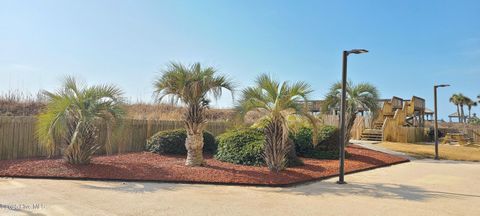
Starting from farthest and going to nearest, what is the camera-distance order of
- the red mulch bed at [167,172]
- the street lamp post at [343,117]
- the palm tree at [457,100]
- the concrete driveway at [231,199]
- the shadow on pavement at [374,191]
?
the palm tree at [457,100] < the street lamp post at [343,117] < the red mulch bed at [167,172] < the shadow on pavement at [374,191] < the concrete driveway at [231,199]

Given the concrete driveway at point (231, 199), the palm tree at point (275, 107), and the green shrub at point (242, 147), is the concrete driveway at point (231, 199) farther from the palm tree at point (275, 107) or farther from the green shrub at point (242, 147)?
the green shrub at point (242, 147)

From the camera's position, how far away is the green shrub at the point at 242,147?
11.4m

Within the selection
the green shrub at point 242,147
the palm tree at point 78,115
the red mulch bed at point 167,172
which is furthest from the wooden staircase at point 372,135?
the palm tree at point 78,115

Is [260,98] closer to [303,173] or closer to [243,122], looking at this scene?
[243,122]

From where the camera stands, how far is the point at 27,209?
5.62 metres

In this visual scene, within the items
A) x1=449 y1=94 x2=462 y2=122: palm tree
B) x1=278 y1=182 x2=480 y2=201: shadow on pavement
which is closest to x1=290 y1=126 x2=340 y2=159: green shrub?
x1=278 y1=182 x2=480 y2=201: shadow on pavement

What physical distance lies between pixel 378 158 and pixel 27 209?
1305 centimetres

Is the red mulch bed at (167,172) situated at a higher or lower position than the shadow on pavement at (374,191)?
higher

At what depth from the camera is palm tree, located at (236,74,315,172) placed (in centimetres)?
966

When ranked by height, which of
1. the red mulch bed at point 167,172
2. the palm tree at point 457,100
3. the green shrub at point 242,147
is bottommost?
the red mulch bed at point 167,172

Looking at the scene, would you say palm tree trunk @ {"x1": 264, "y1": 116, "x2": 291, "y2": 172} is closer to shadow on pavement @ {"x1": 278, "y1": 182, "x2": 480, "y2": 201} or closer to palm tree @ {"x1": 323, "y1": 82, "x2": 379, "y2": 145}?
shadow on pavement @ {"x1": 278, "y1": 182, "x2": 480, "y2": 201}

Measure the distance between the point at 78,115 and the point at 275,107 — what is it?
5.30m

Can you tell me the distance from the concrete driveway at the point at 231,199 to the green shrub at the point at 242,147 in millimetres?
2794

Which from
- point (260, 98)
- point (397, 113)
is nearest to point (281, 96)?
point (260, 98)
